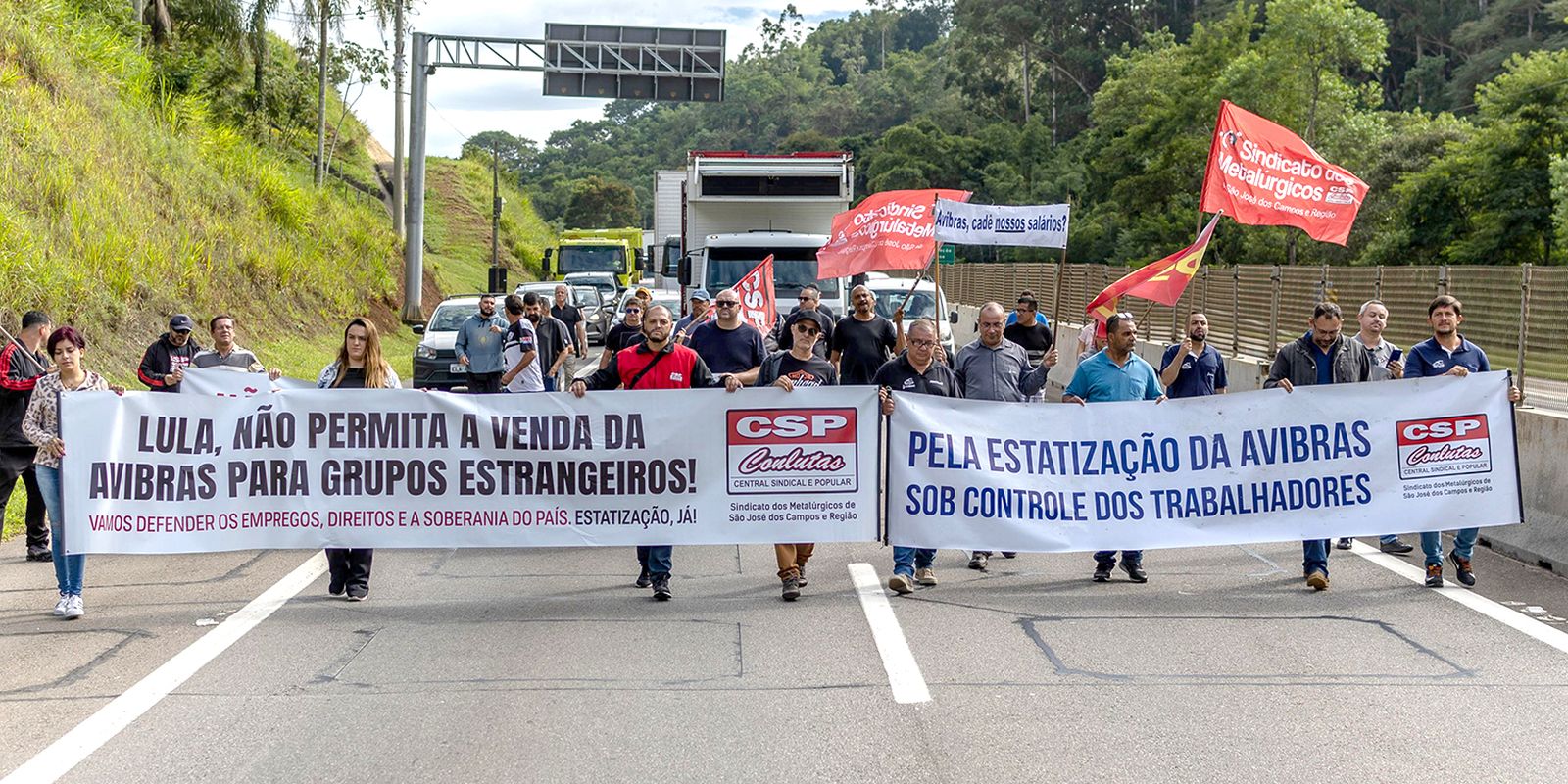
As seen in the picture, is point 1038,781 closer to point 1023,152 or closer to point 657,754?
point 657,754

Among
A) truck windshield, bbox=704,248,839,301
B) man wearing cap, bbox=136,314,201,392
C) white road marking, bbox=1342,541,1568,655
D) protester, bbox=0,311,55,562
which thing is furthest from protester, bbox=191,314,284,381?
truck windshield, bbox=704,248,839,301

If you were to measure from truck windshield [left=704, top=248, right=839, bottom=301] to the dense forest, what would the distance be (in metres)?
18.9

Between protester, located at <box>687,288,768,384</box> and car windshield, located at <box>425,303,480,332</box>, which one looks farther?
car windshield, located at <box>425,303,480,332</box>

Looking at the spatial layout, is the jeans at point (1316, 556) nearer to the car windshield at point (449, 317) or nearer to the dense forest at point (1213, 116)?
the car windshield at point (449, 317)

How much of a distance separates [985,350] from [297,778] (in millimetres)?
5767

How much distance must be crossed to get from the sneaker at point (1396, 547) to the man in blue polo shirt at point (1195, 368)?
5.24ft

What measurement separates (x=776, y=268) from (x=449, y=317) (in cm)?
559

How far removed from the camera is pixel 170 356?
478 inches

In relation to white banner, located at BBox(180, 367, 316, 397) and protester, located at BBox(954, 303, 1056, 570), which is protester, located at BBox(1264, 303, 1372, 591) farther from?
white banner, located at BBox(180, 367, 316, 397)

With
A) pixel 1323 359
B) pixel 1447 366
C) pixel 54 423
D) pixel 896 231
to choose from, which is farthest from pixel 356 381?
pixel 896 231

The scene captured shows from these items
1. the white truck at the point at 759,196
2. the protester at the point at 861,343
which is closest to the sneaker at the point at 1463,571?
the protester at the point at 861,343

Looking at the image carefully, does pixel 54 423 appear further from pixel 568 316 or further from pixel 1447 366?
pixel 1447 366

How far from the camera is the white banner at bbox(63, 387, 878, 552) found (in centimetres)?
960

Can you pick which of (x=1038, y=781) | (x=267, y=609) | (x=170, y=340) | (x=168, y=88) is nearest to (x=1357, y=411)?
(x=1038, y=781)
